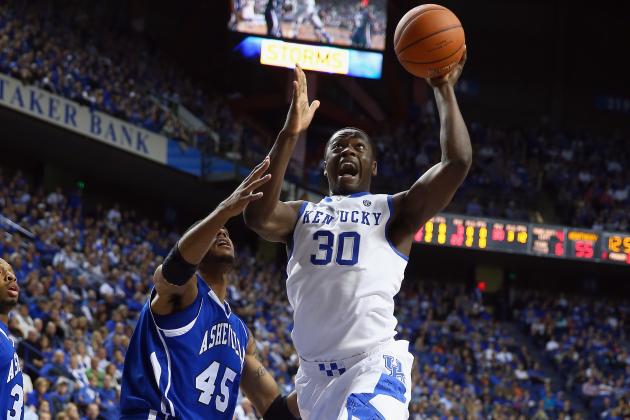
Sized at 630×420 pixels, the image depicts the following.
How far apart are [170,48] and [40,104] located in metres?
8.77

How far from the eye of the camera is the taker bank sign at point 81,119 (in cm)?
1762

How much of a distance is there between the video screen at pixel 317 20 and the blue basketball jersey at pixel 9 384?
1835cm

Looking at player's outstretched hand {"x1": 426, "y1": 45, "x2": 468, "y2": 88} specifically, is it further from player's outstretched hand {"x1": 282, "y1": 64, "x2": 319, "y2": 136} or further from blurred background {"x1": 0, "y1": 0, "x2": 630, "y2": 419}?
blurred background {"x1": 0, "y1": 0, "x2": 630, "y2": 419}

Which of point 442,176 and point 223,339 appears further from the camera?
point 223,339

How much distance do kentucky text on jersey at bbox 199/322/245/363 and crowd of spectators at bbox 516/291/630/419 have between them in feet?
50.2

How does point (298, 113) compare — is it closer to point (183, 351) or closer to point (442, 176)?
point (442, 176)

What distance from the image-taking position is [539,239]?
2270 centimetres

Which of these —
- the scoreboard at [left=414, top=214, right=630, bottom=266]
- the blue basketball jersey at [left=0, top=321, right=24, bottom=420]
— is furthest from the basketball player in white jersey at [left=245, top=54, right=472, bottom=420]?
the scoreboard at [left=414, top=214, right=630, bottom=266]

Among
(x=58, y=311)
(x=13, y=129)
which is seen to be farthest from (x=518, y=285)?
(x=58, y=311)

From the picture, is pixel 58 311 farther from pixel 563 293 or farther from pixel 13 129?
pixel 563 293

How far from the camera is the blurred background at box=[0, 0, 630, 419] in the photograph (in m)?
15.9

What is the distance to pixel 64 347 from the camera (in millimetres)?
11359

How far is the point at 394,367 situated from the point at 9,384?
6.86ft

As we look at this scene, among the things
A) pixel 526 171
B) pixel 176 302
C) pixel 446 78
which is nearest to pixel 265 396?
pixel 176 302
